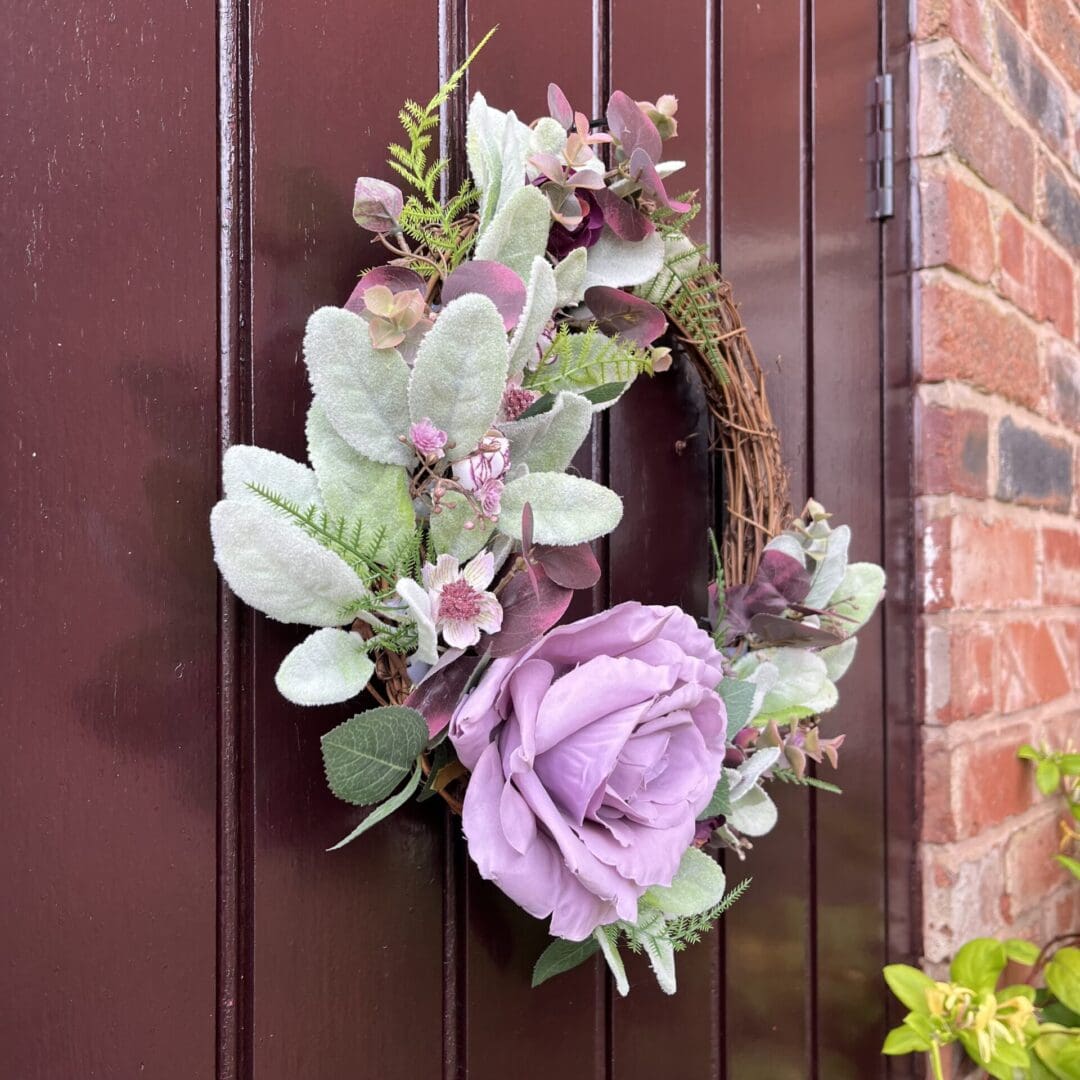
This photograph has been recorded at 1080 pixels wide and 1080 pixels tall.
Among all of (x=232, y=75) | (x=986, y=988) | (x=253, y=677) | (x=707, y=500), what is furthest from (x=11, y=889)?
(x=986, y=988)

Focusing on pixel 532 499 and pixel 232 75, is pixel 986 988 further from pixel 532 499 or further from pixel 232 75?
pixel 232 75

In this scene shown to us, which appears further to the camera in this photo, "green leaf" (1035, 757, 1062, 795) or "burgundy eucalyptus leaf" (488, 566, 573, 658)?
"green leaf" (1035, 757, 1062, 795)

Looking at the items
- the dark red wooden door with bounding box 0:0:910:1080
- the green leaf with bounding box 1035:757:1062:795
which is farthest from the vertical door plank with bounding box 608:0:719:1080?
the green leaf with bounding box 1035:757:1062:795

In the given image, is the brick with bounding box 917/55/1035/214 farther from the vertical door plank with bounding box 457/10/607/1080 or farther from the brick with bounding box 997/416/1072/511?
the vertical door plank with bounding box 457/10/607/1080

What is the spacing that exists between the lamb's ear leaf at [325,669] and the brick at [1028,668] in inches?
31.4

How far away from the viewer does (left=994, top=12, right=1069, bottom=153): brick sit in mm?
1054

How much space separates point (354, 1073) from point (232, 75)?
0.47 m

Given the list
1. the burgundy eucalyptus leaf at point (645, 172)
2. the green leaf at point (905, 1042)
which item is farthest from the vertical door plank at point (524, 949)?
the green leaf at point (905, 1042)

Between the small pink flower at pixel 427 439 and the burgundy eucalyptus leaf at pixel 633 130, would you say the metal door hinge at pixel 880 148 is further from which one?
the small pink flower at pixel 427 439

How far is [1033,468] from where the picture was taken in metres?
1.09

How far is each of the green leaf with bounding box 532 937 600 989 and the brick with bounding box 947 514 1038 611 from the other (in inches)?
21.6

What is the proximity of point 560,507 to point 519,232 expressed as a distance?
0.42ft

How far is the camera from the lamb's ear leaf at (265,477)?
412 mm

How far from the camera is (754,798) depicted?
0.61 metres
